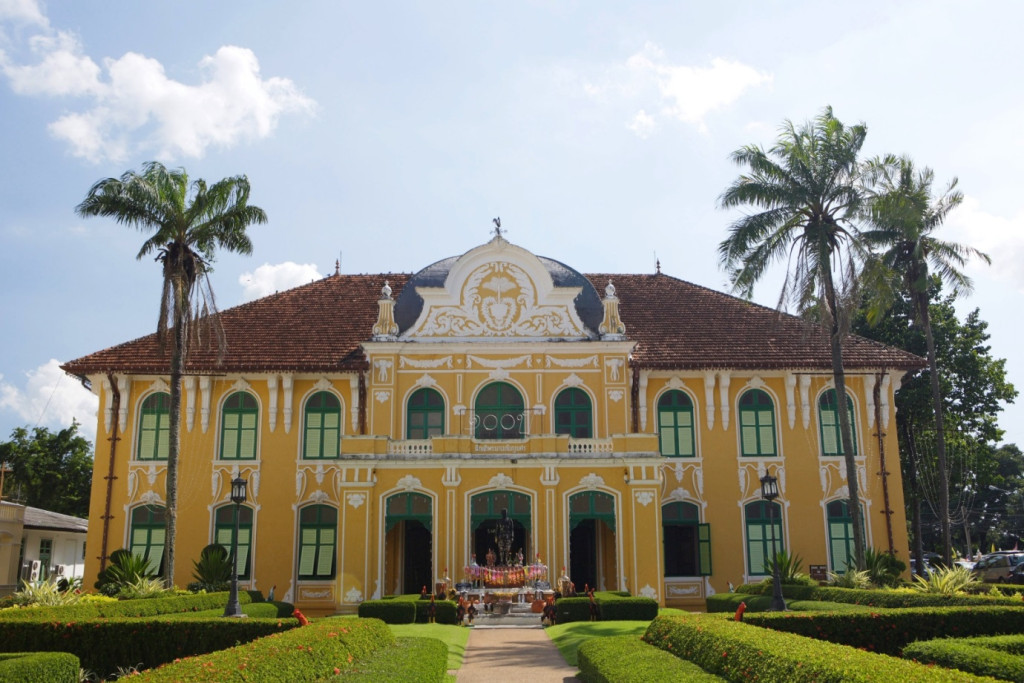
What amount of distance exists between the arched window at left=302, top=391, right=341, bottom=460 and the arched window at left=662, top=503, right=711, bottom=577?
10.2 metres

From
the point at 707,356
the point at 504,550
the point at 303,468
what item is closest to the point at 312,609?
the point at 303,468

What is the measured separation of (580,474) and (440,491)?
Result: 3.86 meters

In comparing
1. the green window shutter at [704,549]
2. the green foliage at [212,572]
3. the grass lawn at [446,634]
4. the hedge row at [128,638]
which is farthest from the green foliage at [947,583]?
the green foliage at [212,572]

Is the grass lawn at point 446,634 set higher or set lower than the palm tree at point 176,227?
lower

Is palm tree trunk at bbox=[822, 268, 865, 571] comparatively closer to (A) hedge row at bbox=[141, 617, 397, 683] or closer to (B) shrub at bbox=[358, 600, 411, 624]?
(B) shrub at bbox=[358, 600, 411, 624]

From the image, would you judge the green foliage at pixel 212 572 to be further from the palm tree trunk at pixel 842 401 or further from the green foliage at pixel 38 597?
the palm tree trunk at pixel 842 401

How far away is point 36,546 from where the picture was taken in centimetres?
3466

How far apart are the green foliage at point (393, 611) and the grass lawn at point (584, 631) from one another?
3.01m

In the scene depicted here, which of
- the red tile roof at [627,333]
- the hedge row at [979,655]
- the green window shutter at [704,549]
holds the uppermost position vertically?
the red tile roof at [627,333]

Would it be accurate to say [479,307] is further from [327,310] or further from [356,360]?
[327,310]

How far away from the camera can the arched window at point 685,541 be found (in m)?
26.8

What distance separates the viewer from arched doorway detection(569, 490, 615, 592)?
24.8 metres

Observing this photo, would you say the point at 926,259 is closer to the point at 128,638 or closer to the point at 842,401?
the point at 842,401

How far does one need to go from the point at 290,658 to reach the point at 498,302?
17.4 meters
